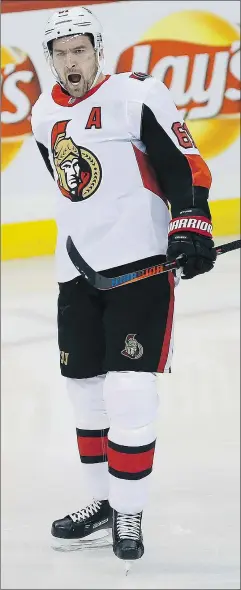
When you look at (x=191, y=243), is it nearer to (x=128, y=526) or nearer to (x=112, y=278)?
(x=112, y=278)

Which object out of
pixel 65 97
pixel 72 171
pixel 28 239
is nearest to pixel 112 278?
pixel 72 171

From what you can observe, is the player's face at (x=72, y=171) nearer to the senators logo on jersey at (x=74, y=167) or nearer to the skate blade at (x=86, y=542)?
the senators logo on jersey at (x=74, y=167)

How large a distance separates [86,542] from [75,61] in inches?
37.4

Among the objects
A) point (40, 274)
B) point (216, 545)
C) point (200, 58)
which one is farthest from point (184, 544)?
point (200, 58)

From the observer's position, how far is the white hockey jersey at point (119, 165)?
194 centimetres

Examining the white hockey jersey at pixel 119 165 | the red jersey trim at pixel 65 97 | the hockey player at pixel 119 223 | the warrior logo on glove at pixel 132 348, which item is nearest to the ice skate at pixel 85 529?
the hockey player at pixel 119 223

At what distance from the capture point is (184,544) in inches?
98.0

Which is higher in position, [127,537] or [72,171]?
[72,171]

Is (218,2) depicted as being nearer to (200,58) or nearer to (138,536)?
(200,58)

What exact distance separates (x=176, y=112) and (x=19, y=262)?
10.9ft

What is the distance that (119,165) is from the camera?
1960mm

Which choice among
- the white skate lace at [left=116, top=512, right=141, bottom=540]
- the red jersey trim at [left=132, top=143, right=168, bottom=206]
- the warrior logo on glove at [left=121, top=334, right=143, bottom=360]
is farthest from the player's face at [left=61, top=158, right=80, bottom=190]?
the white skate lace at [left=116, top=512, right=141, bottom=540]

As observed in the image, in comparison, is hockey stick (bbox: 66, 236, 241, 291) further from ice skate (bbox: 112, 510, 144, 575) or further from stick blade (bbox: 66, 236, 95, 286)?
ice skate (bbox: 112, 510, 144, 575)

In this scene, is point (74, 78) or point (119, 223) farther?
point (119, 223)
